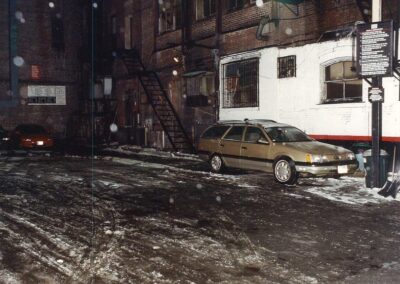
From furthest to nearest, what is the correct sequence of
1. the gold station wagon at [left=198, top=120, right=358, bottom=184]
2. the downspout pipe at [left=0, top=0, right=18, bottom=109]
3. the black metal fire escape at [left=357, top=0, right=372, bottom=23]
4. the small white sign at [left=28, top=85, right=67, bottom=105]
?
the small white sign at [left=28, top=85, right=67, bottom=105]
the downspout pipe at [left=0, top=0, right=18, bottom=109]
the black metal fire escape at [left=357, top=0, right=372, bottom=23]
the gold station wagon at [left=198, top=120, right=358, bottom=184]

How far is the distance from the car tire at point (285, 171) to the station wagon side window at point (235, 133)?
1.69m

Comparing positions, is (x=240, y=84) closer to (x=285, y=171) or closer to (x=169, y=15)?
(x=169, y=15)

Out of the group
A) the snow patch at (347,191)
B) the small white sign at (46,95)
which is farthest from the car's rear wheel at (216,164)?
the small white sign at (46,95)

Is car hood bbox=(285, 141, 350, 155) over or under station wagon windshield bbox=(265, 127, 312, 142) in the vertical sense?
under

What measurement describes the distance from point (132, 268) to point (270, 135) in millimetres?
7673

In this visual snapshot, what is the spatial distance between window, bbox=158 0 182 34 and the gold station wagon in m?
10.6

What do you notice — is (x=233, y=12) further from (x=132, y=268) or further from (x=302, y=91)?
(x=132, y=268)

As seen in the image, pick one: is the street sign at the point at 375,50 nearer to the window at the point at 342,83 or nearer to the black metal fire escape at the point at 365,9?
the black metal fire escape at the point at 365,9

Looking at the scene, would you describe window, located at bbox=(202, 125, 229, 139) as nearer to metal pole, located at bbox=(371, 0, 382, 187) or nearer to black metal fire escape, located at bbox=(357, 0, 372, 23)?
metal pole, located at bbox=(371, 0, 382, 187)

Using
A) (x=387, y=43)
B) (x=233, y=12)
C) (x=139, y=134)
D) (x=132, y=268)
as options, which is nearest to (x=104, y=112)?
(x=139, y=134)

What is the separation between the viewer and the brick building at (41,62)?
100.0ft

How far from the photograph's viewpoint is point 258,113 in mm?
17375

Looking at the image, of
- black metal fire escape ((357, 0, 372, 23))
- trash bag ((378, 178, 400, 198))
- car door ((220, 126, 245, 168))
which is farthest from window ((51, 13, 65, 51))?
trash bag ((378, 178, 400, 198))

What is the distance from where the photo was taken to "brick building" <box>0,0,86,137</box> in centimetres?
3047
